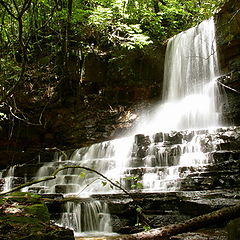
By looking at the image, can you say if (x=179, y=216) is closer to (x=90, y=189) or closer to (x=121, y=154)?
(x=90, y=189)

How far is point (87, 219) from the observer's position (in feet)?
15.5

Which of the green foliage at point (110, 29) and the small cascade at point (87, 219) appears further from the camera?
→ the green foliage at point (110, 29)

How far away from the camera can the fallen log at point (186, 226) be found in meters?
1.80

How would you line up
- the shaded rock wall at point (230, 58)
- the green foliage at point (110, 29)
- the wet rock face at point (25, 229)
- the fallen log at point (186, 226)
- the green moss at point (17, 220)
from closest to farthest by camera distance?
the fallen log at point (186, 226) → the wet rock face at point (25, 229) → the green moss at point (17, 220) → the shaded rock wall at point (230, 58) → the green foliage at point (110, 29)

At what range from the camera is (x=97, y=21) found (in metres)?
11.7

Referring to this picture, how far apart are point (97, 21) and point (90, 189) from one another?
7747 mm

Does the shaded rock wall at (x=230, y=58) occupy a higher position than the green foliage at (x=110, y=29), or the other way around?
the green foliage at (x=110, y=29)

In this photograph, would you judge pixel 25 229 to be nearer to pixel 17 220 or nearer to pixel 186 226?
pixel 17 220

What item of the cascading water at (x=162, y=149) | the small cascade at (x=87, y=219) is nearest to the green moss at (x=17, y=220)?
the cascading water at (x=162, y=149)

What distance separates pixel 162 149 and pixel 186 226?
18.8 feet

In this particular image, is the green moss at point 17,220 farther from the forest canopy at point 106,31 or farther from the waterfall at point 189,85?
the forest canopy at point 106,31

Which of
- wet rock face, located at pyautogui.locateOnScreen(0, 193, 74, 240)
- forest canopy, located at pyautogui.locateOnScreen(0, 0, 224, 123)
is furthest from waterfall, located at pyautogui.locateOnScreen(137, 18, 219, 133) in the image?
wet rock face, located at pyautogui.locateOnScreen(0, 193, 74, 240)

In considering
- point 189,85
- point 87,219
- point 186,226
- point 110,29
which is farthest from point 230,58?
point 186,226

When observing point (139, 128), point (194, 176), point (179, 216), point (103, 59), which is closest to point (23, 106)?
point (103, 59)
